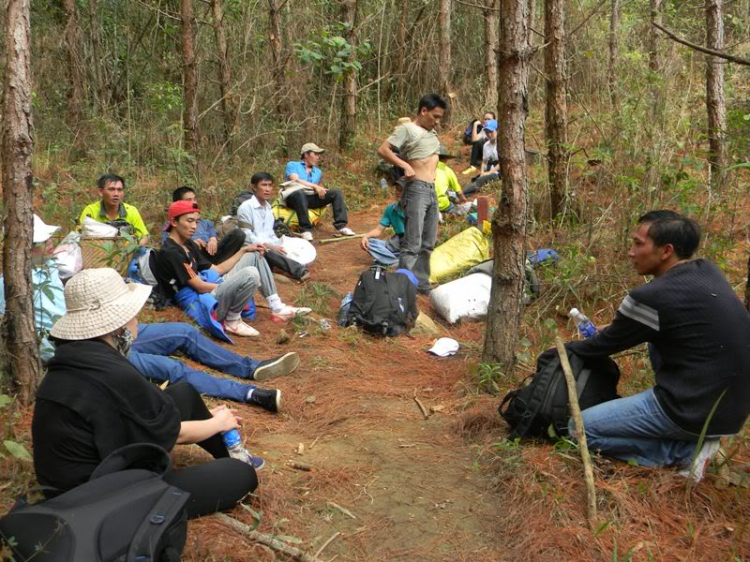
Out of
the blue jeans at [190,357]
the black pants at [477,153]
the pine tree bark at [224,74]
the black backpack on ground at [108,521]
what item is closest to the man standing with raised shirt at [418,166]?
the blue jeans at [190,357]

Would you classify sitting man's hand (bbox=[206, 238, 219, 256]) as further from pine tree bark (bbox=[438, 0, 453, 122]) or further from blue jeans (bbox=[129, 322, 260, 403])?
pine tree bark (bbox=[438, 0, 453, 122])

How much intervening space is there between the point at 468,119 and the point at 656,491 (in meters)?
12.3

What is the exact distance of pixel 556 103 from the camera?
24.4 feet

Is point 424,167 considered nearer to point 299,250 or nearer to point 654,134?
point 299,250

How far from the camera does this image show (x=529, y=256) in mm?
6297

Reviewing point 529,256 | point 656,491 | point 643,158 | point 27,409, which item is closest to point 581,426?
point 656,491

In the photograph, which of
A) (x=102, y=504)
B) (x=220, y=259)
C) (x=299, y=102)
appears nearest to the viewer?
(x=102, y=504)

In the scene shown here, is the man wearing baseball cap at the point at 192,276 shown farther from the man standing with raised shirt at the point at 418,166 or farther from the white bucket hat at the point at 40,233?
the man standing with raised shirt at the point at 418,166

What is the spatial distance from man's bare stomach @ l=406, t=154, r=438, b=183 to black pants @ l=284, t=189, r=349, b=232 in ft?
9.15

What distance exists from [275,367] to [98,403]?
2.29 metres

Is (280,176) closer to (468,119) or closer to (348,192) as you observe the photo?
(348,192)

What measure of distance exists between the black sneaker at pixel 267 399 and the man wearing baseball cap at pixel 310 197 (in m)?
4.64

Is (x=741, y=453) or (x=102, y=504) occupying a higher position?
(x=102, y=504)

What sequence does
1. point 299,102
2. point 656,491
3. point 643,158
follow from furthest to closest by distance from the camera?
point 299,102
point 643,158
point 656,491
